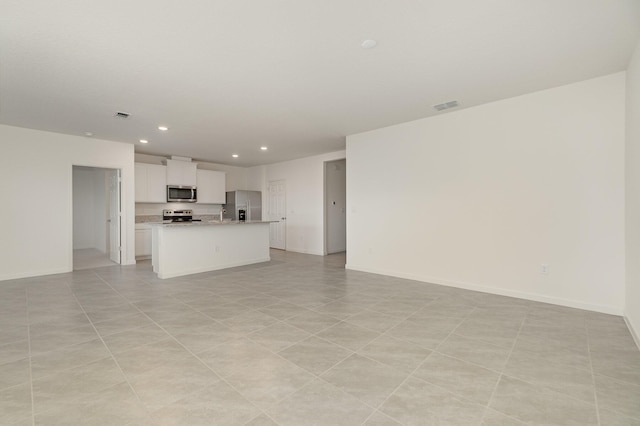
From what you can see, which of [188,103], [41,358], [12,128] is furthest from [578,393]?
[12,128]

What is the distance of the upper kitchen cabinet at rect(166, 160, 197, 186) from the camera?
25.8ft

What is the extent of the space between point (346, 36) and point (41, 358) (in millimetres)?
3762

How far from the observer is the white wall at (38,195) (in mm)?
5215

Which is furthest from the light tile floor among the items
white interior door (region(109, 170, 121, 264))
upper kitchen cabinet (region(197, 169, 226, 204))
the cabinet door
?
upper kitchen cabinet (region(197, 169, 226, 204))

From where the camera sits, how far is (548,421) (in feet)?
5.51

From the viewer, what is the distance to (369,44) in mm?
2678

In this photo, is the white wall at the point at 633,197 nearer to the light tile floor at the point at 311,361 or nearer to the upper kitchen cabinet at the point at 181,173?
the light tile floor at the point at 311,361

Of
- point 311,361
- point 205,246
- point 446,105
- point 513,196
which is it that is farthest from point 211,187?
point 513,196

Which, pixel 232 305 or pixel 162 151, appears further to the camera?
pixel 162 151

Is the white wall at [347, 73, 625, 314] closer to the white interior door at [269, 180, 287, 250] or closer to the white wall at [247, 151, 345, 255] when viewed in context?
the white wall at [247, 151, 345, 255]

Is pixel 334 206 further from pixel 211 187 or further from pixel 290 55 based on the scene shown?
pixel 290 55

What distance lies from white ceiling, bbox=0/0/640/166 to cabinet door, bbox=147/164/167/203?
9.07 feet

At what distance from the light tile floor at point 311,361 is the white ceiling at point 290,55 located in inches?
108

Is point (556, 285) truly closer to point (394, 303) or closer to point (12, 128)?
point (394, 303)
